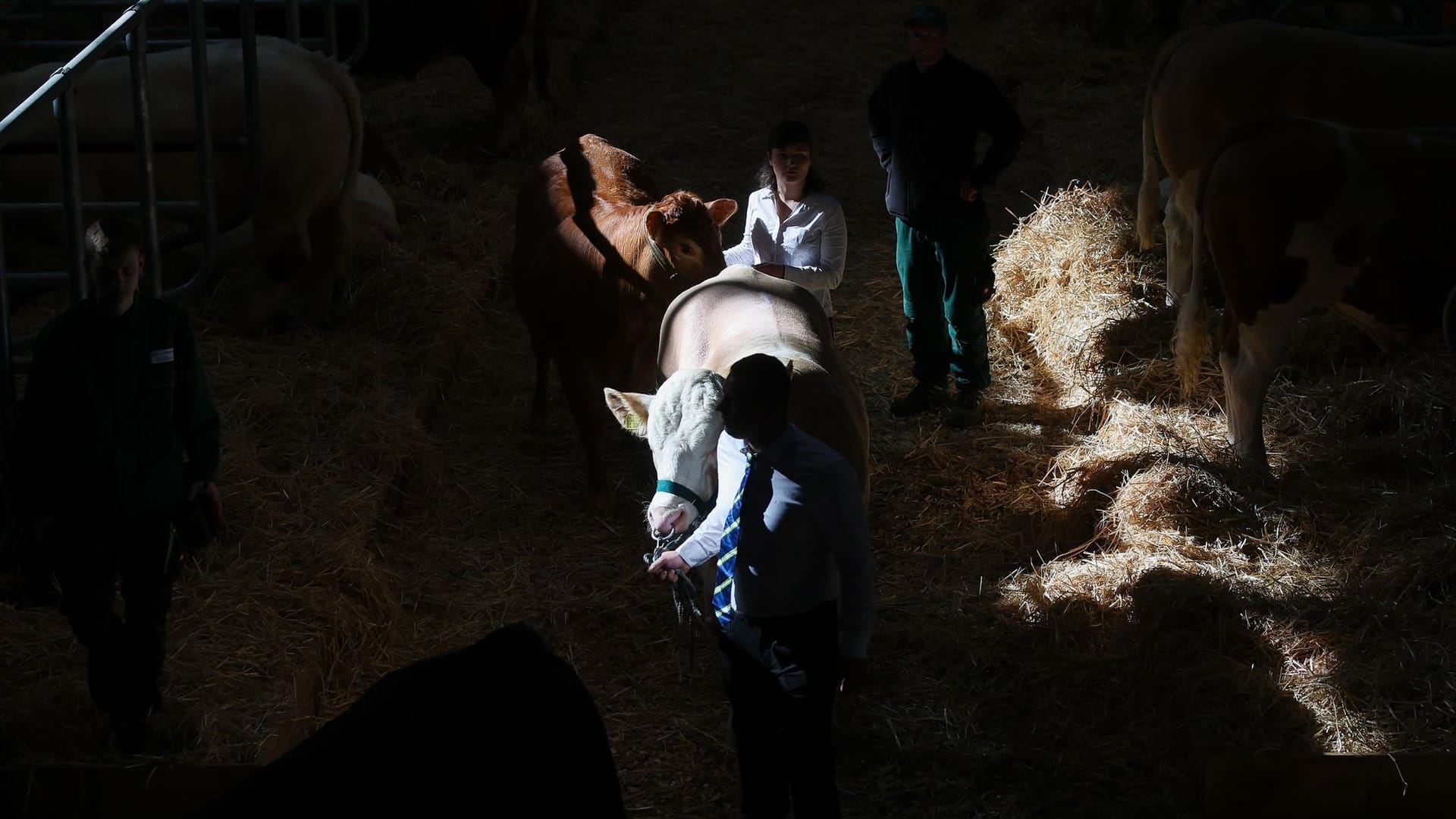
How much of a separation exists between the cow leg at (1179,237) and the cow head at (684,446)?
161 inches

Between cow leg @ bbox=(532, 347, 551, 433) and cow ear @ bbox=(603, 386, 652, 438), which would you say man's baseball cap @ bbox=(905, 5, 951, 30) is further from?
cow ear @ bbox=(603, 386, 652, 438)

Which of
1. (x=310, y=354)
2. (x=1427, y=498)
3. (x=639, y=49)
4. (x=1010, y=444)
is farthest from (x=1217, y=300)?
(x=639, y=49)

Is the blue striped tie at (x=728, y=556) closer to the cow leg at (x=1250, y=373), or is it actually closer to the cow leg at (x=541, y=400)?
the cow leg at (x=1250, y=373)

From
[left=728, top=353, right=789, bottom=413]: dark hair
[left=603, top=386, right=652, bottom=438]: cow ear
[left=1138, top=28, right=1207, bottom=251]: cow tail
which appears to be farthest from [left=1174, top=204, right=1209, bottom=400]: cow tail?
[left=728, top=353, right=789, bottom=413]: dark hair

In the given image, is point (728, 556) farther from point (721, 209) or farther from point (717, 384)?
point (721, 209)

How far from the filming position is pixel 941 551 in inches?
217

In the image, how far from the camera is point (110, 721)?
146 inches

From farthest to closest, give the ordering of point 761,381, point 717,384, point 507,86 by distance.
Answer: point 507,86 → point 717,384 → point 761,381

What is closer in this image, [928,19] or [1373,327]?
[1373,327]

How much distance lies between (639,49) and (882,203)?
Result: 426 cm

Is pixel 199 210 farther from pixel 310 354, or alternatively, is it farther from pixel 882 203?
pixel 882 203

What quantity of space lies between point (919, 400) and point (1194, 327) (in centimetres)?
133

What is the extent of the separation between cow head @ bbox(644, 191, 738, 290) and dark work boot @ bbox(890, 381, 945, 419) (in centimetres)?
155

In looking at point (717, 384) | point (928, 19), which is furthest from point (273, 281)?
point (717, 384)
